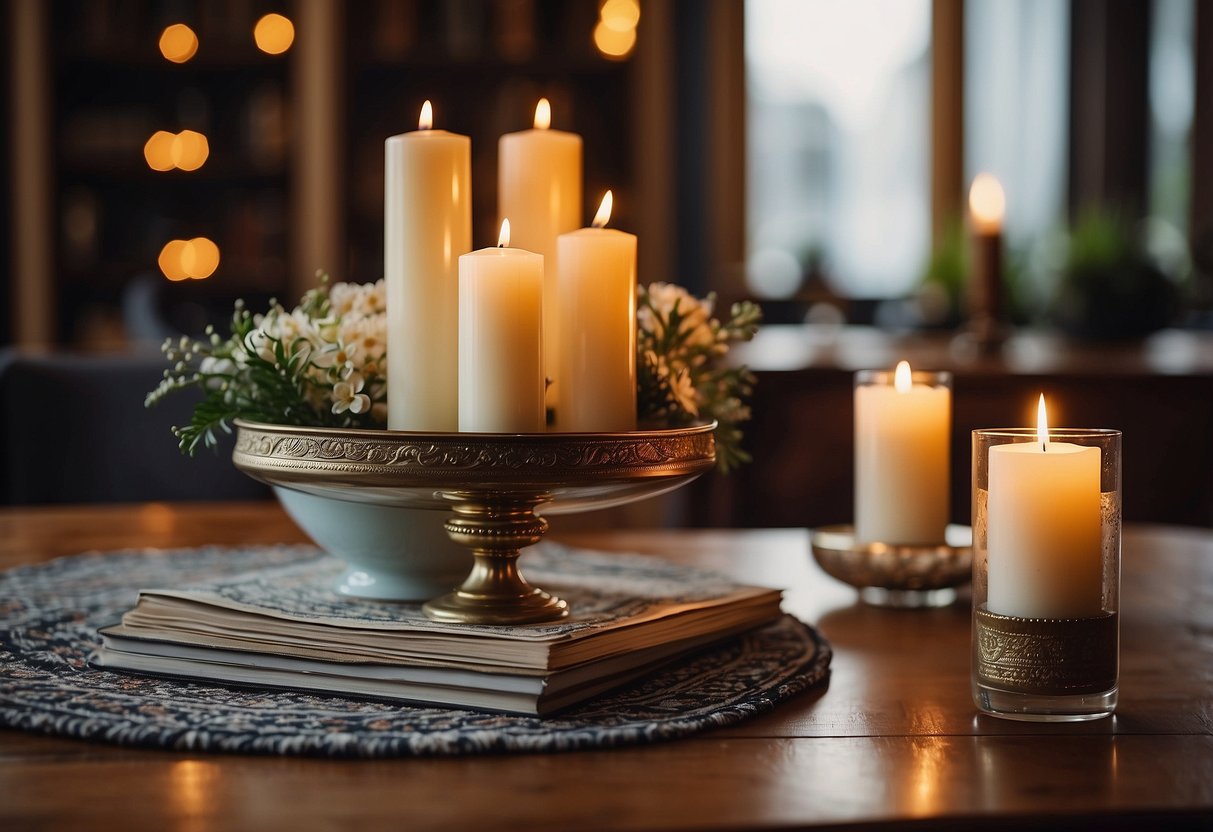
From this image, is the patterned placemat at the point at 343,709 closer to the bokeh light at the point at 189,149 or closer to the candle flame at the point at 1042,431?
the candle flame at the point at 1042,431

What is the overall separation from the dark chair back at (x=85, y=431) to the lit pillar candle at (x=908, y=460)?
1114 mm

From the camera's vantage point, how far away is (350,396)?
0.77 metres

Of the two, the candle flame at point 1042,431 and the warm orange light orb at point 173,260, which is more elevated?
the warm orange light orb at point 173,260

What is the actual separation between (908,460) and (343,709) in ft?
1.67

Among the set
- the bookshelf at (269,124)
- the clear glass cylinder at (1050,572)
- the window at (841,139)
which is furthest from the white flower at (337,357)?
the window at (841,139)

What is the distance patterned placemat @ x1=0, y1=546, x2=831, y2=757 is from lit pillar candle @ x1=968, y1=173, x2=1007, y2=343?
4.16 ft

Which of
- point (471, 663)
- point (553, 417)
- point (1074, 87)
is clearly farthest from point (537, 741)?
point (1074, 87)

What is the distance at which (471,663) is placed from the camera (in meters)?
0.68

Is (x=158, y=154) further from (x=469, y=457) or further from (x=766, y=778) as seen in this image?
(x=766, y=778)

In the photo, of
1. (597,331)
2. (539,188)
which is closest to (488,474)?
(597,331)

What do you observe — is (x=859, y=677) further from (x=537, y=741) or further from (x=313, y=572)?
(x=313, y=572)

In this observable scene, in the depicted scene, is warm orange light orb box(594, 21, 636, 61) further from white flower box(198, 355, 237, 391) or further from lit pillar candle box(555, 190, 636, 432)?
lit pillar candle box(555, 190, 636, 432)

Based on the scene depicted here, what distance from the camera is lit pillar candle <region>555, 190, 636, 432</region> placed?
29.2 inches

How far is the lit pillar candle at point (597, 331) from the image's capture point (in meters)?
0.74
